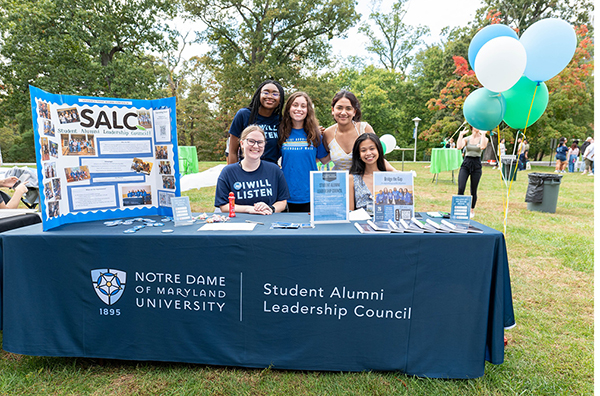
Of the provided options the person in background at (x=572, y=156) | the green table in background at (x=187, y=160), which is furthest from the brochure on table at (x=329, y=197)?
the person in background at (x=572, y=156)

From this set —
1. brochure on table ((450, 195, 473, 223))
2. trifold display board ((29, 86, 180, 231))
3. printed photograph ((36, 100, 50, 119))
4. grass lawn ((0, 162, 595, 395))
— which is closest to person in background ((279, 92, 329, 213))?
trifold display board ((29, 86, 180, 231))

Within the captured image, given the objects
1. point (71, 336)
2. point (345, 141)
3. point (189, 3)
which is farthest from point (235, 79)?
point (71, 336)

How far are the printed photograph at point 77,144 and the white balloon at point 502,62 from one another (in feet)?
8.93

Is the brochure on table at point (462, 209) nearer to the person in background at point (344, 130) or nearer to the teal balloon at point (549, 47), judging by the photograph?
the person in background at point (344, 130)

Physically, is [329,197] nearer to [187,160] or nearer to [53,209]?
[53,209]

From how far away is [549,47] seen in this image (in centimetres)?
243

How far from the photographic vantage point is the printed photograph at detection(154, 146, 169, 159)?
7.47ft

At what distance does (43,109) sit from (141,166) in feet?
1.98

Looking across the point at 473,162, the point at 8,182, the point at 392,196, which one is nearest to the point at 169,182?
the point at 392,196

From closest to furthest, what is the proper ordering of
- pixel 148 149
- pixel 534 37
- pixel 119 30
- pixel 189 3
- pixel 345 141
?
pixel 148 149 → pixel 534 37 → pixel 345 141 → pixel 119 30 → pixel 189 3

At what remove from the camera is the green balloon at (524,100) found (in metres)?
2.68

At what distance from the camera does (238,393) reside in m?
1.78

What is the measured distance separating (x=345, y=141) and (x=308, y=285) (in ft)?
5.28

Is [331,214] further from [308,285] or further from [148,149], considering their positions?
[148,149]
